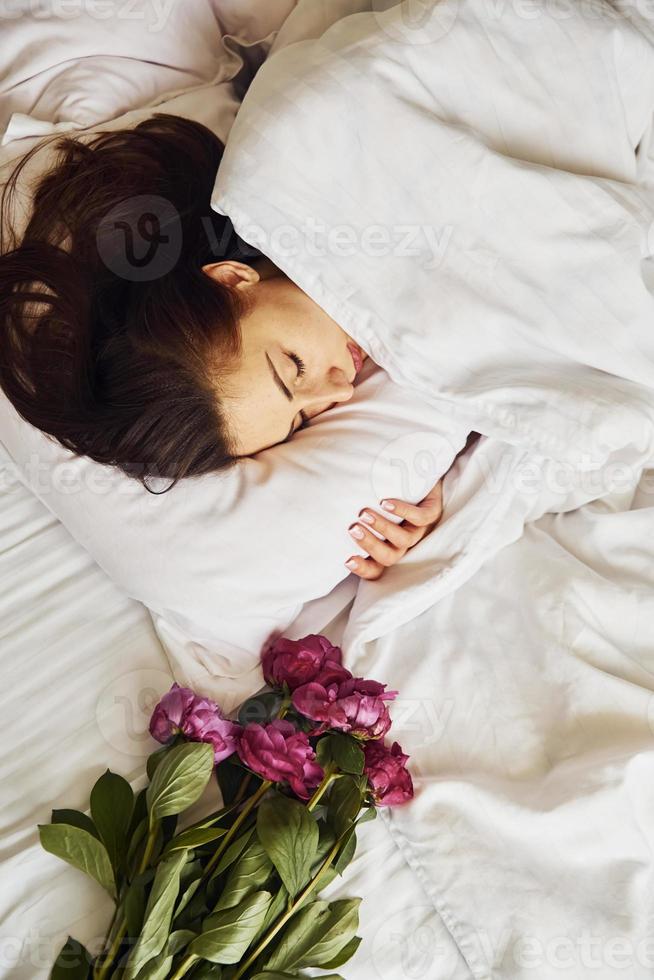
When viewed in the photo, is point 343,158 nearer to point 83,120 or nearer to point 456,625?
point 83,120

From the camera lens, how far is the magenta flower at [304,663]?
0.89m

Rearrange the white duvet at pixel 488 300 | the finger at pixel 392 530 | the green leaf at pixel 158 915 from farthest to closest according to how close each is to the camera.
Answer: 1. the finger at pixel 392 530
2. the white duvet at pixel 488 300
3. the green leaf at pixel 158 915

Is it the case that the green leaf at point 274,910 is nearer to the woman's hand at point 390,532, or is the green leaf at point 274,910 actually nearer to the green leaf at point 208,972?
the green leaf at point 208,972

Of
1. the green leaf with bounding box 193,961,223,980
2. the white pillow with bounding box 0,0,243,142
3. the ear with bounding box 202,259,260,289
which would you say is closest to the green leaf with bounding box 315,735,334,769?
the green leaf with bounding box 193,961,223,980

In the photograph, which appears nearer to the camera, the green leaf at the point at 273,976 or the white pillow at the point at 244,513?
the green leaf at the point at 273,976

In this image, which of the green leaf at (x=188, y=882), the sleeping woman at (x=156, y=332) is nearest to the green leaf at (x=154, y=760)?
the green leaf at (x=188, y=882)

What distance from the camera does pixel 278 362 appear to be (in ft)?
3.29

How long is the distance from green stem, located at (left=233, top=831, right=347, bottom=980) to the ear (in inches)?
26.0

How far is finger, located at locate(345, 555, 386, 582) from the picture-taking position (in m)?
1.07

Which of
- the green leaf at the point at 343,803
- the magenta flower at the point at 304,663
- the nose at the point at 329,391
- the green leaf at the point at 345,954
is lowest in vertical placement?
the green leaf at the point at 345,954

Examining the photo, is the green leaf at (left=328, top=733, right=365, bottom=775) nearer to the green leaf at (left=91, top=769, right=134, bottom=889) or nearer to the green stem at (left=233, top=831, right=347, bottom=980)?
the green stem at (left=233, top=831, right=347, bottom=980)

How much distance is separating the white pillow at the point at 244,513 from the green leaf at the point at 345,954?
33 cm

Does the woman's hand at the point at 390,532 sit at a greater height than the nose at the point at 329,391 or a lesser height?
lesser

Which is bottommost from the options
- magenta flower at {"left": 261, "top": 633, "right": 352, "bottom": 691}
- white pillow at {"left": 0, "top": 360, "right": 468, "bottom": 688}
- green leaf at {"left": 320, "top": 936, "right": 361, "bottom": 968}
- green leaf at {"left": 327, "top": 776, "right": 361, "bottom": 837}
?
green leaf at {"left": 320, "top": 936, "right": 361, "bottom": 968}
